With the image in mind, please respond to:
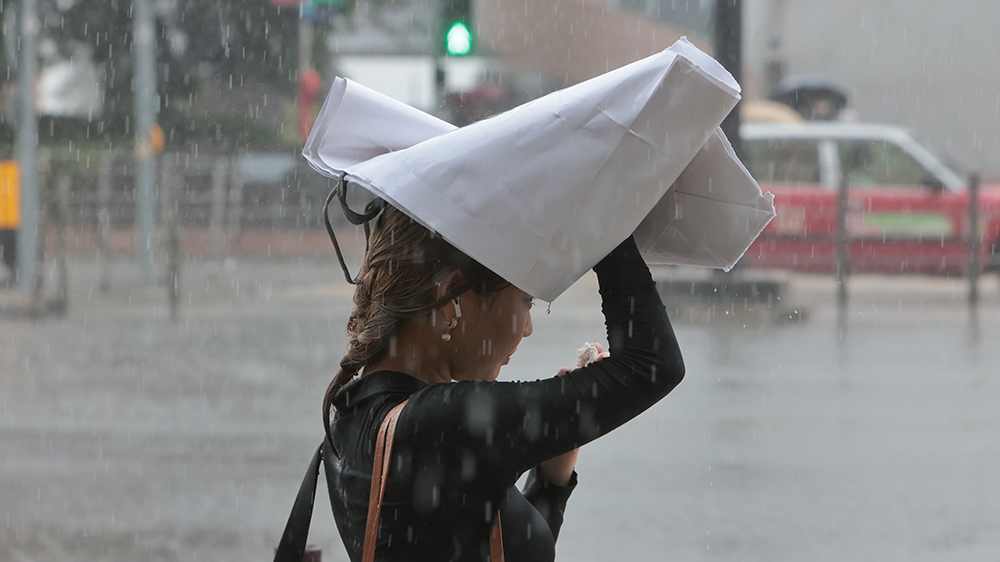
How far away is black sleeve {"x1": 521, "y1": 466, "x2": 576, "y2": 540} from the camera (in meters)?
1.69

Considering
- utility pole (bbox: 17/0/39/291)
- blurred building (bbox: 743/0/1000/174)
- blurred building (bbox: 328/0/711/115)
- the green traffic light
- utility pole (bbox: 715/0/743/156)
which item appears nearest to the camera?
the green traffic light

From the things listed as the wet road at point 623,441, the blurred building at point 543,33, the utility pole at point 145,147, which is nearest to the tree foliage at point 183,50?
the blurred building at point 543,33

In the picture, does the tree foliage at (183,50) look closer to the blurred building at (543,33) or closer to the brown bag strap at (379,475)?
the blurred building at (543,33)

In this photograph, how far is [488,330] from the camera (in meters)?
1.50

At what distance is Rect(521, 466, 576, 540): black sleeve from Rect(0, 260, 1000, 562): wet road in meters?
0.71

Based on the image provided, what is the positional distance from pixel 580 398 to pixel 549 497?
402 mm

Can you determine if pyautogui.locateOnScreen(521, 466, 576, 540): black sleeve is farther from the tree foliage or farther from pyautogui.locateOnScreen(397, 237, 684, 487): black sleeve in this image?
the tree foliage

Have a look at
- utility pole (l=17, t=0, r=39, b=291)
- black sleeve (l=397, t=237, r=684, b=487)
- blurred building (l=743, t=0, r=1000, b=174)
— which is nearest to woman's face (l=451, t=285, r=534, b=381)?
black sleeve (l=397, t=237, r=684, b=487)

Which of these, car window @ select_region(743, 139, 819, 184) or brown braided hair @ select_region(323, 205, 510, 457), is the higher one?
brown braided hair @ select_region(323, 205, 510, 457)

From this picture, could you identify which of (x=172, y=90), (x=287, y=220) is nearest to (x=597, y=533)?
(x=287, y=220)

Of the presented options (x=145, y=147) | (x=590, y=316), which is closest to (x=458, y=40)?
(x=590, y=316)

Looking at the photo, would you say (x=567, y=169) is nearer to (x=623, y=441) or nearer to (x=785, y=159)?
(x=623, y=441)

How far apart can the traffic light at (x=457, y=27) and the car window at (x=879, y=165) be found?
5449 millimetres

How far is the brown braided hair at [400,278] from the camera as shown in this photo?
1418 millimetres
